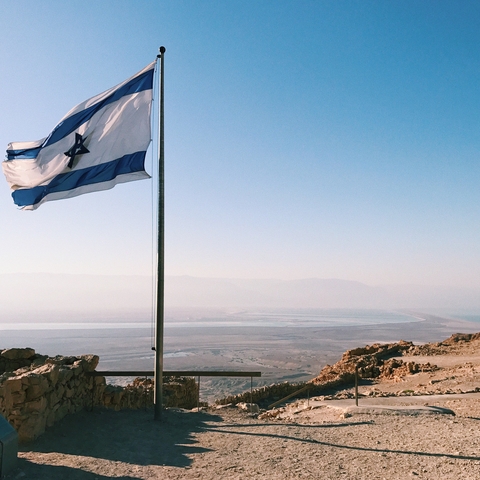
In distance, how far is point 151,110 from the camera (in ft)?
29.8

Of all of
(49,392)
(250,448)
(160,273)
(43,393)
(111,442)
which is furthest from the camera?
(160,273)

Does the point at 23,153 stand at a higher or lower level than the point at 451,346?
higher

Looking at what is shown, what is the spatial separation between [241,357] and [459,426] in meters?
36.2

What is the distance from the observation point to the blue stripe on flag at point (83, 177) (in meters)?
8.77

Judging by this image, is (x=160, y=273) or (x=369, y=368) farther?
(x=369, y=368)

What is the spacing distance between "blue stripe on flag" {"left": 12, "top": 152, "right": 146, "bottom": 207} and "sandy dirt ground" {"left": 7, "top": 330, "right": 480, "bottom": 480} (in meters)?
4.71

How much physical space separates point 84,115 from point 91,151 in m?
0.90

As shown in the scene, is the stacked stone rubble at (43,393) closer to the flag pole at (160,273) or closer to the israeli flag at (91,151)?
the flag pole at (160,273)

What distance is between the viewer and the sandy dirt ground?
5.95m

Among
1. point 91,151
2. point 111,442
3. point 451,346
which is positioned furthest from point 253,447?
point 451,346

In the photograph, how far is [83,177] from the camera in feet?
30.1

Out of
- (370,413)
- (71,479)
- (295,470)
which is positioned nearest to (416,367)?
(370,413)

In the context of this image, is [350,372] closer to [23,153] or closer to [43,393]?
[43,393]

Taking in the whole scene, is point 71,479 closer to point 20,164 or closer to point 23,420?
point 23,420
